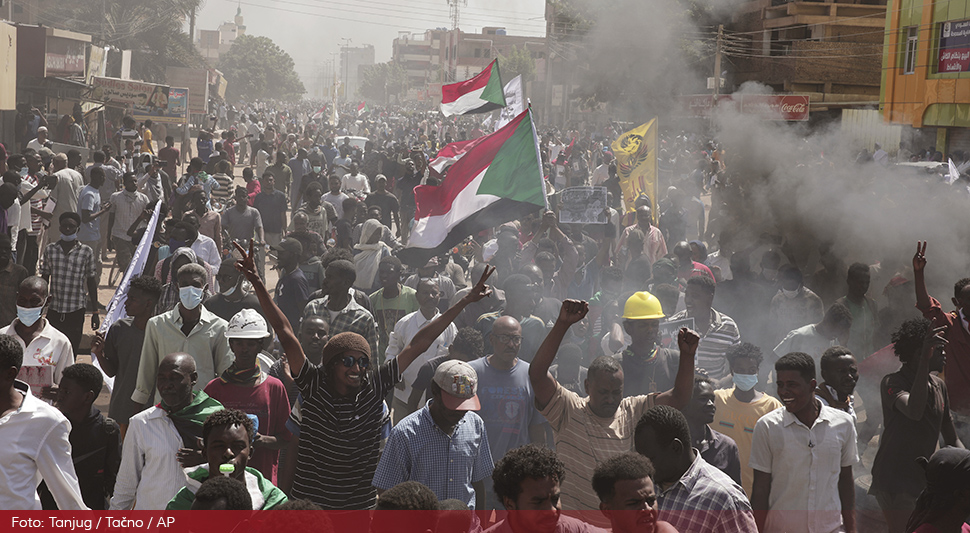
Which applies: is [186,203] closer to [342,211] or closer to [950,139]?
[342,211]

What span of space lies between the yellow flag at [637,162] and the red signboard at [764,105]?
16420mm

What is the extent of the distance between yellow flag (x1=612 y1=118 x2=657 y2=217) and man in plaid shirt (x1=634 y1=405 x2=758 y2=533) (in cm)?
928

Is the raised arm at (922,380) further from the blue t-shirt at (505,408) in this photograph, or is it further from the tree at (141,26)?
the tree at (141,26)

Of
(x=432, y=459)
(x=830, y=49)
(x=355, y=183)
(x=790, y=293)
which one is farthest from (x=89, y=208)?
(x=830, y=49)

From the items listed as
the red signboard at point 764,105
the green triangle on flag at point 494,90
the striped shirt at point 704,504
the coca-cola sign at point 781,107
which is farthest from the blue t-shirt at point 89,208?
the coca-cola sign at point 781,107

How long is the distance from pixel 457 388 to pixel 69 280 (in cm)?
467

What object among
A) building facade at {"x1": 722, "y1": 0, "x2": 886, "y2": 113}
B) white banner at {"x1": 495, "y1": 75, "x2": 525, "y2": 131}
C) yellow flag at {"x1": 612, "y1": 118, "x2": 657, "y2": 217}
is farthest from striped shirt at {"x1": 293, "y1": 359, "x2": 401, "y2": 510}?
building facade at {"x1": 722, "y1": 0, "x2": 886, "y2": 113}

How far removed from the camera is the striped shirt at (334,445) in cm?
416

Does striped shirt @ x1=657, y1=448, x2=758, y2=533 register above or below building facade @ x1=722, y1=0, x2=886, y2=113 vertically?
below

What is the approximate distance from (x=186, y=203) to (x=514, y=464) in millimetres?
8449

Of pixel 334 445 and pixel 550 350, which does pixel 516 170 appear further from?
pixel 334 445

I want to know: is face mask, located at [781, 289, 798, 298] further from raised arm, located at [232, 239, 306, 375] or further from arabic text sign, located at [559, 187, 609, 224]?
raised arm, located at [232, 239, 306, 375]

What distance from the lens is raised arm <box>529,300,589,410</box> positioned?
4250 millimetres

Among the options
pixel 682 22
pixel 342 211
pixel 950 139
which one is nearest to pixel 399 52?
pixel 682 22
